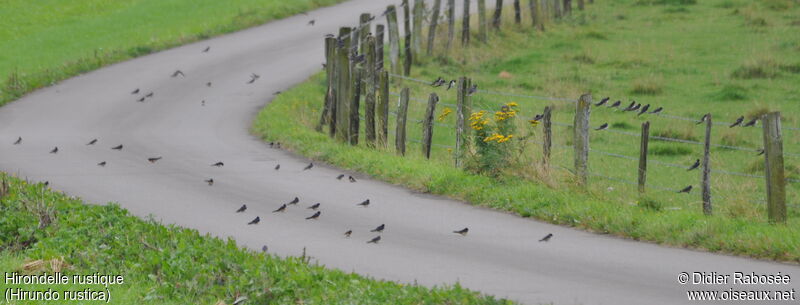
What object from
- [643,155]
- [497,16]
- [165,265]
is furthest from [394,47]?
[165,265]

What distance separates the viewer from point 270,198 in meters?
16.5

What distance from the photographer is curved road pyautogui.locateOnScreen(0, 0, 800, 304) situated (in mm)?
12234

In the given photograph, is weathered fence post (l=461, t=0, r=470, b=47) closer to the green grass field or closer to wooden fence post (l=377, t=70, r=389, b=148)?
the green grass field

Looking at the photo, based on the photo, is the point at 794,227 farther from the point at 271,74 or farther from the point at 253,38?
the point at 253,38

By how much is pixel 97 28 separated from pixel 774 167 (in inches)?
1109

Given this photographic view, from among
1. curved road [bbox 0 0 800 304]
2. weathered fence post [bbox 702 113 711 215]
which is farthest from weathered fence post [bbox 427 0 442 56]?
weathered fence post [bbox 702 113 711 215]

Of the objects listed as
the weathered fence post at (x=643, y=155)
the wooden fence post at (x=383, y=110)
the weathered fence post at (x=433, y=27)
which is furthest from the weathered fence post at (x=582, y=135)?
the weathered fence post at (x=433, y=27)

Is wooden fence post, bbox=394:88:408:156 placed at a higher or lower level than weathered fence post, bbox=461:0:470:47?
higher

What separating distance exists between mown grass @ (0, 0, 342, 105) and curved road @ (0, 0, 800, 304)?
1.39 meters

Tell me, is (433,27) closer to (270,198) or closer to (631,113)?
(631,113)

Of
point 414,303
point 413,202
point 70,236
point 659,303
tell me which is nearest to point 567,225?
point 413,202

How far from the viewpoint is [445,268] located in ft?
41.0

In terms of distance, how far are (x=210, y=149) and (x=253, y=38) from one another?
13955mm

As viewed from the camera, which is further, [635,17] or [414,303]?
[635,17]
